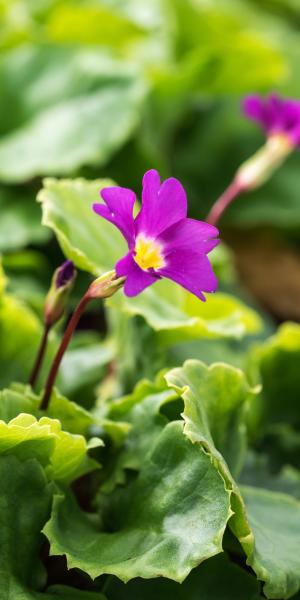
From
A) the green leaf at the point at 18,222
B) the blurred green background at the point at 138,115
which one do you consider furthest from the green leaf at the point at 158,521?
the green leaf at the point at 18,222

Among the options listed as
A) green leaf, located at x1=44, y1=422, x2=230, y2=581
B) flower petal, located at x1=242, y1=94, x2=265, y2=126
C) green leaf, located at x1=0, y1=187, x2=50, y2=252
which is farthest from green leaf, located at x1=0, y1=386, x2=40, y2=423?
flower petal, located at x1=242, y1=94, x2=265, y2=126

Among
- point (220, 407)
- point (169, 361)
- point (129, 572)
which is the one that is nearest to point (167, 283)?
point (169, 361)

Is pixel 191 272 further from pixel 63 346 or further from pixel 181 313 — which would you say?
pixel 181 313


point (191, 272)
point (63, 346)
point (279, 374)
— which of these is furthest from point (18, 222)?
point (191, 272)

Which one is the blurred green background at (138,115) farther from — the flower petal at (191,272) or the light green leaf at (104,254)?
the flower petal at (191,272)

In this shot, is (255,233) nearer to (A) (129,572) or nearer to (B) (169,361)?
(B) (169,361)

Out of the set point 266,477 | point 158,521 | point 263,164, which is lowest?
point 266,477
